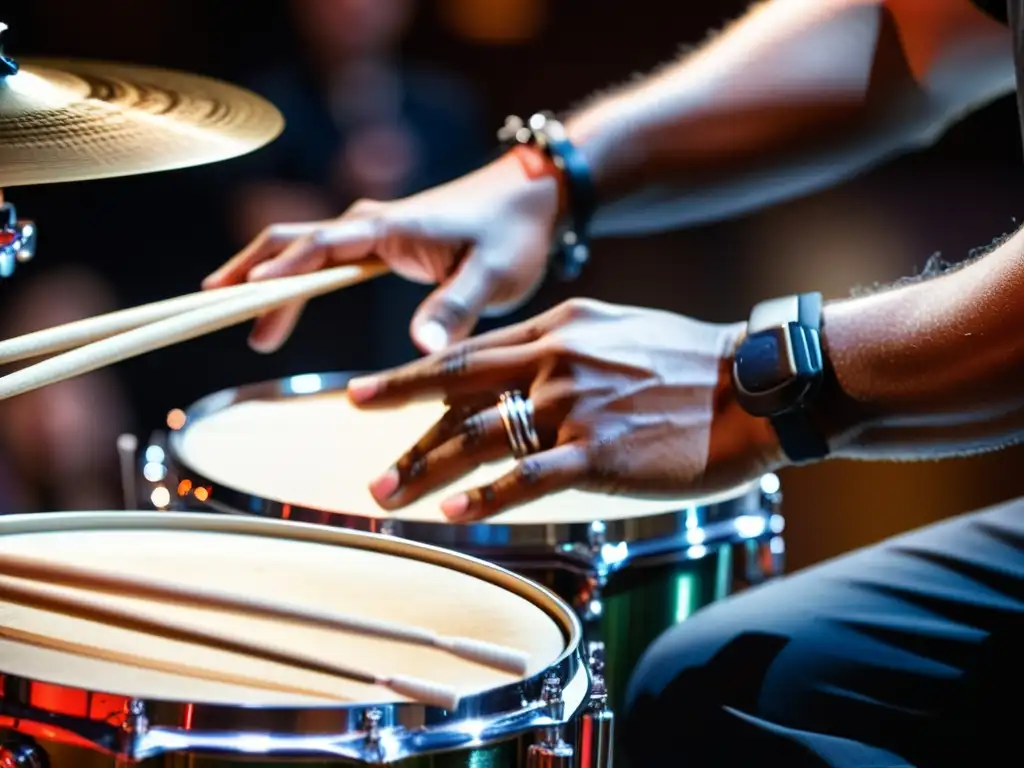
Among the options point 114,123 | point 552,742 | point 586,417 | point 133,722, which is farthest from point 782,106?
point 133,722

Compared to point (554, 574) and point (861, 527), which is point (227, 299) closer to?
point (554, 574)

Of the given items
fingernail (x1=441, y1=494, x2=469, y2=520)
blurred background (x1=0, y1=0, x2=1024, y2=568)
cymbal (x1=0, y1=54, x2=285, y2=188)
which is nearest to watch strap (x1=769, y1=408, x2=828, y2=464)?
fingernail (x1=441, y1=494, x2=469, y2=520)

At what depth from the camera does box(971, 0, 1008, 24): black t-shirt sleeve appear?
3.27 ft

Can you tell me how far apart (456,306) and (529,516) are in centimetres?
20

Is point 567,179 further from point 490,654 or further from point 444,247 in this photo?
point 490,654

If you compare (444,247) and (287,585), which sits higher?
(444,247)

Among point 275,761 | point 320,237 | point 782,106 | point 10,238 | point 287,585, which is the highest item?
point 782,106

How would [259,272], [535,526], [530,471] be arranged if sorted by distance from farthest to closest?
1. [259,272]
2. [535,526]
3. [530,471]

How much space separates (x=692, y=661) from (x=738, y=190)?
18.3 inches

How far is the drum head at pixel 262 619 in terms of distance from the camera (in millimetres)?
661

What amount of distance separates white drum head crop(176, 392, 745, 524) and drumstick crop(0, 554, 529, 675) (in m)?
0.21

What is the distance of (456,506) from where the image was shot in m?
0.88

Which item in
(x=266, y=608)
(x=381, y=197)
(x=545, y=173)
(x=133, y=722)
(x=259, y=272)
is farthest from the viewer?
(x=381, y=197)

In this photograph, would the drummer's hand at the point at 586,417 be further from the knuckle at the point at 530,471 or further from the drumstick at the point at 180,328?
the drumstick at the point at 180,328
